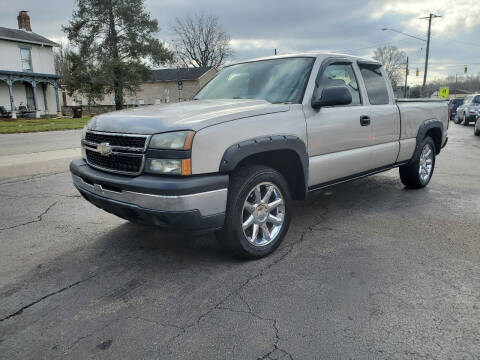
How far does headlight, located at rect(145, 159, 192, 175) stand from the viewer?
295cm

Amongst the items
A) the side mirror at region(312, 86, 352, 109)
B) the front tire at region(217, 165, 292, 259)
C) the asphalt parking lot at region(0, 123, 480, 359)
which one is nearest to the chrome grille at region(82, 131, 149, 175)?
the front tire at region(217, 165, 292, 259)

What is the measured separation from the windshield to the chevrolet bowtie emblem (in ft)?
5.23

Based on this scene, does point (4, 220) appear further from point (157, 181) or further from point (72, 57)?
point (72, 57)

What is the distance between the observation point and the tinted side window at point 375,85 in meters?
5.00

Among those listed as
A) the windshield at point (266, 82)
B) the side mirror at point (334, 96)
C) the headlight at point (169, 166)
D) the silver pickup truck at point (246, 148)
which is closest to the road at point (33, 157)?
the silver pickup truck at point (246, 148)

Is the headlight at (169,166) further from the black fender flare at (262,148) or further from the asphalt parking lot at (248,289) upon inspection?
the asphalt parking lot at (248,289)

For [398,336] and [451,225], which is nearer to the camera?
[398,336]

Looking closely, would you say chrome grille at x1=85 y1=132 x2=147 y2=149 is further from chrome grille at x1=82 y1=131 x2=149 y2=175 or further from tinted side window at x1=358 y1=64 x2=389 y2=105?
tinted side window at x1=358 y1=64 x2=389 y2=105

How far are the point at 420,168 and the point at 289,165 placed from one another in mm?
3292

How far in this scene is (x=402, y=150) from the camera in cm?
545

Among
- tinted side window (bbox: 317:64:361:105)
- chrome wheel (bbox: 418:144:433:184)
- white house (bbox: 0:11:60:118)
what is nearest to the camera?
tinted side window (bbox: 317:64:361:105)

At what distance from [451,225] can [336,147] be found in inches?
66.2

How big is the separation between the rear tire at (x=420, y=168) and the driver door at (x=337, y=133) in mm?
1626

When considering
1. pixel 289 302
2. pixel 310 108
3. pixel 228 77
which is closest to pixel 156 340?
pixel 289 302
